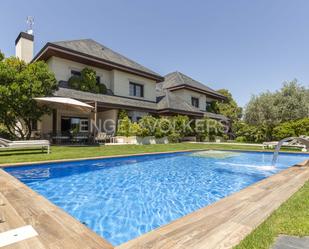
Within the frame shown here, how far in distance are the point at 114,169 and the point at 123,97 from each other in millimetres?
12711

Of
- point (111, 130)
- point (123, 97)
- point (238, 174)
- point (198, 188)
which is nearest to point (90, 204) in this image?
point (198, 188)

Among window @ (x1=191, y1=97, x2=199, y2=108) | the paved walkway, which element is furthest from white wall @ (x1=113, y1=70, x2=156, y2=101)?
the paved walkway

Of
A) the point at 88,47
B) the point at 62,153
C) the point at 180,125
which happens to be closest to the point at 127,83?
the point at 88,47

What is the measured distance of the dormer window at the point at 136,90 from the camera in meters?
21.6

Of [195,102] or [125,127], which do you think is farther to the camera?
[195,102]

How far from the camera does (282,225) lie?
257 centimetres

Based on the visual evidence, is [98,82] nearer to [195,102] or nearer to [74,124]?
[74,124]

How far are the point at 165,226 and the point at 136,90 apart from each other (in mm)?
20190

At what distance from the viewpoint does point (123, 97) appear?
20.2 metres

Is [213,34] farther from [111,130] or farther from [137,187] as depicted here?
[137,187]

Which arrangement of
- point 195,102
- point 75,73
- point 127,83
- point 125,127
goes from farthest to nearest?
1. point 195,102
2. point 127,83
3. point 75,73
4. point 125,127

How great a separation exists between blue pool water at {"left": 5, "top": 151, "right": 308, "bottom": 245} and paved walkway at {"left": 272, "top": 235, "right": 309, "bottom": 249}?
2169mm

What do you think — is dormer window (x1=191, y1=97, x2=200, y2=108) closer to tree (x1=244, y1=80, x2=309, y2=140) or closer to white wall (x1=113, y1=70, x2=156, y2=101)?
tree (x1=244, y1=80, x2=309, y2=140)

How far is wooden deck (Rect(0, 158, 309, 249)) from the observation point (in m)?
2.18
